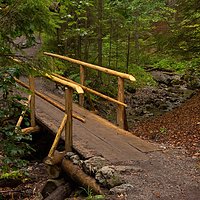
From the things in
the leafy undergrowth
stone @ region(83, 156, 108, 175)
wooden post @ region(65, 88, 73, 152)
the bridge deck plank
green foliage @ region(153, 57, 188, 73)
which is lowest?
green foliage @ region(153, 57, 188, 73)

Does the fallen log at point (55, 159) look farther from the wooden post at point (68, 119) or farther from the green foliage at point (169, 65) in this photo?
the green foliage at point (169, 65)

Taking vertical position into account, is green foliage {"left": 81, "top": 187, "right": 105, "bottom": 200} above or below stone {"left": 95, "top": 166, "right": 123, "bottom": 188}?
below

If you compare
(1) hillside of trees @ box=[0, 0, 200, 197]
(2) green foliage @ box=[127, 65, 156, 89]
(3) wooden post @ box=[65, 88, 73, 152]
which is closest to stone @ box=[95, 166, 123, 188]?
(1) hillside of trees @ box=[0, 0, 200, 197]

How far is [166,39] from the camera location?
480 inches

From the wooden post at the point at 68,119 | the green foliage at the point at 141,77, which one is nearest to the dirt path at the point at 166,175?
the wooden post at the point at 68,119

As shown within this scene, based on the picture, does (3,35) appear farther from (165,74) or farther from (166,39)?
(165,74)

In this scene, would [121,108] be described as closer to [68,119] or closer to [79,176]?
[68,119]

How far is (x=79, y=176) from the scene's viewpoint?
613cm

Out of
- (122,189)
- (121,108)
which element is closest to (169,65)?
(121,108)

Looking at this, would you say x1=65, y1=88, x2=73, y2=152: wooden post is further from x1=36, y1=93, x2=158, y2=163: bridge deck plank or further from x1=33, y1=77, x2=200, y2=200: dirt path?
x1=33, y1=77, x2=200, y2=200: dirt path

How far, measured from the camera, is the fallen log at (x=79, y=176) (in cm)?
565

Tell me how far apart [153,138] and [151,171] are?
3.70 metres

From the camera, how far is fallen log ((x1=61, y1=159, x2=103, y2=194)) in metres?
5.65

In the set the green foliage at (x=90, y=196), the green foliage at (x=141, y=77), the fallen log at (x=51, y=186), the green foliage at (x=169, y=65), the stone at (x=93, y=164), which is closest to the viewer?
the green foliage at (x=90, y=196)
